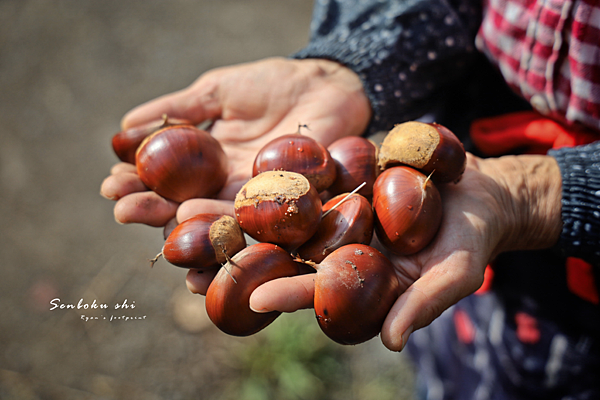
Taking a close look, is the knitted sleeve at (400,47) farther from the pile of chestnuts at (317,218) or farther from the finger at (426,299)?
the finger at (426,299)

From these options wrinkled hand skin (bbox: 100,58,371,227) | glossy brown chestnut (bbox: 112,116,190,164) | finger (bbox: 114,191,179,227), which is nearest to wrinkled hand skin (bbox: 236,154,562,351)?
finger (bbox: 114,191,179,227)

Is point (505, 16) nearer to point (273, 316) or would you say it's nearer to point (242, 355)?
point (273, 316)

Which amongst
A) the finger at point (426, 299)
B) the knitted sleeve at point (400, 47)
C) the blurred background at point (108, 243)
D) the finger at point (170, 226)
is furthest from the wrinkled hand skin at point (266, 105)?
the blurred background at point (108, 243)

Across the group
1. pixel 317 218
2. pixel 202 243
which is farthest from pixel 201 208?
pixel 317 218

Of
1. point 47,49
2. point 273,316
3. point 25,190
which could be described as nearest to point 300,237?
point 273,316

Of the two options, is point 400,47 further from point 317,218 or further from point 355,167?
point 317,218

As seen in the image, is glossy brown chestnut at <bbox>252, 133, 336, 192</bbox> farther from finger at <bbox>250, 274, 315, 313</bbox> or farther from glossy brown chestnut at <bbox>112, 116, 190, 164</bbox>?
glossy brown chestnut at <bbox>112, 116, 190, 164</bbox>
